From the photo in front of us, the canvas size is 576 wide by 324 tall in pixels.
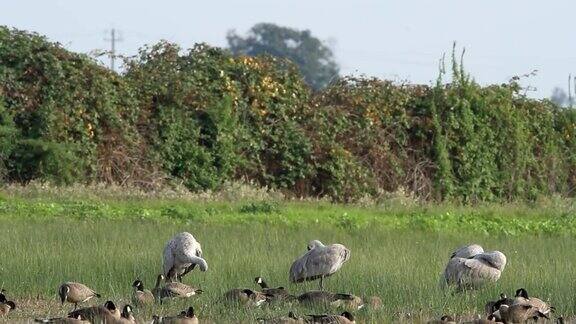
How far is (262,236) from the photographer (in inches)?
677

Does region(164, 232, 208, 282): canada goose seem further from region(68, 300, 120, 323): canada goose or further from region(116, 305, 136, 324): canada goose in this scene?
region(68, 300, 120, 323): canada goose

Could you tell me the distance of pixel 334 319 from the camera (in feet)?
34.0

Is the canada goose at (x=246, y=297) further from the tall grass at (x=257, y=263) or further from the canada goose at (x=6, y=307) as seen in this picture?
the canada goose at (x=6, y=307)

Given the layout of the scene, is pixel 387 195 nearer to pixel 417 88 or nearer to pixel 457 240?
pixel 417 88

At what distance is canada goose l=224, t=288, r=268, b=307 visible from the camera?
11602 millimetres

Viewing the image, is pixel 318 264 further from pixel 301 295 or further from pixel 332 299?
pixel 332 299

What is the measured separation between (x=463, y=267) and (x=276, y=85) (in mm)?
13456

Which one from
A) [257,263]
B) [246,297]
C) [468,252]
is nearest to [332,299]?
[246,297]

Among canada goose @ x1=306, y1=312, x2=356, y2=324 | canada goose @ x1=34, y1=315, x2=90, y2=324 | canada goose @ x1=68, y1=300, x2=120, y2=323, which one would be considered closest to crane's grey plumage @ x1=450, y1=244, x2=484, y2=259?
canada goose @ x1=306, y1=312, x2=356, y2=324

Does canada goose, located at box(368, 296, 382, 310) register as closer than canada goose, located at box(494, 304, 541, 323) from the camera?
No

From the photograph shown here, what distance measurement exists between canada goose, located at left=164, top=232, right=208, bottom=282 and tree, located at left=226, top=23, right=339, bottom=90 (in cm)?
6457

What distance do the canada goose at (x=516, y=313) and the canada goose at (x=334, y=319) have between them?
1266 millimetres

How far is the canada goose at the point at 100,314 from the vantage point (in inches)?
409

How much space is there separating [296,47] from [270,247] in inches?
2632
